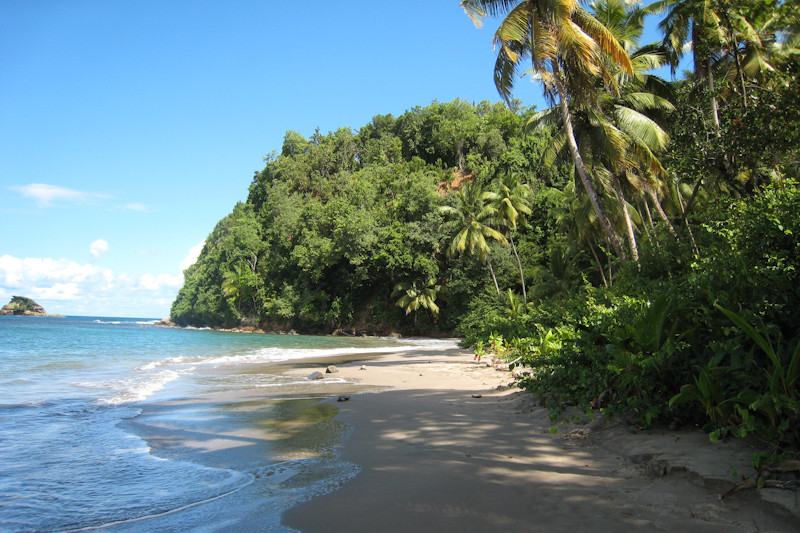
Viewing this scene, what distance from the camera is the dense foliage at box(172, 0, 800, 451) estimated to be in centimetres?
394

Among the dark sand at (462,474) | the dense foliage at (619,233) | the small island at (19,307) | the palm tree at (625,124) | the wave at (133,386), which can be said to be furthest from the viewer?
the small island at (19,307)

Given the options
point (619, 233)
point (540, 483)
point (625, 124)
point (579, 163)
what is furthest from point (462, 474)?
point (619, 233)

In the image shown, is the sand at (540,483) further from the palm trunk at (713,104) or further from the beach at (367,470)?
the palm trunk at (713,104)

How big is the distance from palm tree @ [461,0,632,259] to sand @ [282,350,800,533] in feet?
30.7

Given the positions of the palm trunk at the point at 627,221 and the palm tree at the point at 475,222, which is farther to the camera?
the palm tree at the point at 475,222

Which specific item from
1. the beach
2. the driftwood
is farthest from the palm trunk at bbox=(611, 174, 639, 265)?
the driftwood

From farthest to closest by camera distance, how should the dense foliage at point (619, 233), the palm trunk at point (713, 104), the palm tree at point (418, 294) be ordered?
the palm tree at point (418, 294) < the palm trunk at point (713, 104) < the dense foliage at point (619, 233)

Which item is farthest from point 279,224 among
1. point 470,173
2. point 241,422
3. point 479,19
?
point 241,422

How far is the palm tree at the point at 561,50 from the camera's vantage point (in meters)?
12.5

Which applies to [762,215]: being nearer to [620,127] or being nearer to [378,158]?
[620,127]

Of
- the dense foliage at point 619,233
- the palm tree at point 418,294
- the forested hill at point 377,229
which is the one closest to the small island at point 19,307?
the forested hill at point 377,229

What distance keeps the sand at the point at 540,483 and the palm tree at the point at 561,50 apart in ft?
30.7

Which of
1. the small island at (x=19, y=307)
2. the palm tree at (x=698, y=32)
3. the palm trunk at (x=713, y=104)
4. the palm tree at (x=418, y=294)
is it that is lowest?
the small island at (x=19, y=307)

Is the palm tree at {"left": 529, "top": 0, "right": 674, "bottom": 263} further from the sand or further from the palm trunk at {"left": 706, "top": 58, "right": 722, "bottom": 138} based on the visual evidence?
the sand
